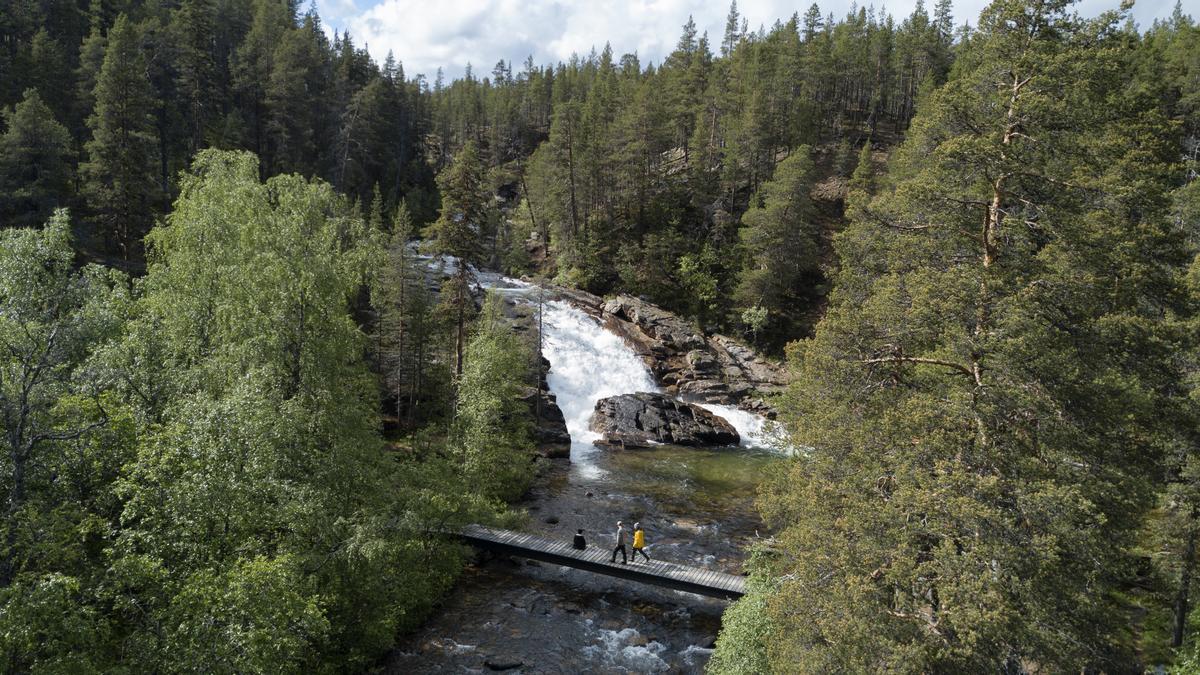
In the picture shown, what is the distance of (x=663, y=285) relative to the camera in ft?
182

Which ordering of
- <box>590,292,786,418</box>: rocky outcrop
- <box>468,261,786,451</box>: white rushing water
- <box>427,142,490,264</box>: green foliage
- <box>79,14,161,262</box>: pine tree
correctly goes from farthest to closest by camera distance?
<box>590,292,786,418</box>: rocky outcrop < <box>468,261,786,451</box>: white rushing water < <box>79,14,161,262</box>: pine tree < <box>427,142,490,264</box>: green foliage

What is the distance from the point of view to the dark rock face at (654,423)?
3747cm

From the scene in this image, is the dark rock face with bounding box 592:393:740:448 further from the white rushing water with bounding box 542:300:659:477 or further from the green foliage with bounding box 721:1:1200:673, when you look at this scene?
the green foliage with bounding box 721:1:1200:673

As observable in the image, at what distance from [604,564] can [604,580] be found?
2.82ft

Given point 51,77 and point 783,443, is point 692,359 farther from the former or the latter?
point 51,77

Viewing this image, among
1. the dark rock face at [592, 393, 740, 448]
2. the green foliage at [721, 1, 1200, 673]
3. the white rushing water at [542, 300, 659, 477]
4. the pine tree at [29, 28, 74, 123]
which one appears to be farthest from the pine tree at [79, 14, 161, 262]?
the green foliage at [721, 1, 1200, 673]

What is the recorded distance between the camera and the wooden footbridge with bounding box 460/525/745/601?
19.7m

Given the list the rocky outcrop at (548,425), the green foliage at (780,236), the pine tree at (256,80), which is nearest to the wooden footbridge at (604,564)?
the rocky outcrop at (548,425)

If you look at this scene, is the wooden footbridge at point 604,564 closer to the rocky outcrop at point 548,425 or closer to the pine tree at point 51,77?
the rocky outcrop at point 548,425

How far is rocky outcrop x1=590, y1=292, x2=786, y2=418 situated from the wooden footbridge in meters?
22.5

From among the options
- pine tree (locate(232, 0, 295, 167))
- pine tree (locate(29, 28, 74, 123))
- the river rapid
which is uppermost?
pine tree (locate(232, 0, 295, 167))

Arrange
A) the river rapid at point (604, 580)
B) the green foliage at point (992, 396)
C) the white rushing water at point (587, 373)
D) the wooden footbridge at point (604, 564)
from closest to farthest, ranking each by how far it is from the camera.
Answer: the green foliage at point (992, 396), the river rapid at point (604, 580), the wooden footbridge at point (604, 564), the white rushing water at point (587, 373)

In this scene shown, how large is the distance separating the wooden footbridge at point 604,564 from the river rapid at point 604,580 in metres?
0.56

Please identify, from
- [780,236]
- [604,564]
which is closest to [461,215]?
[604,564]
